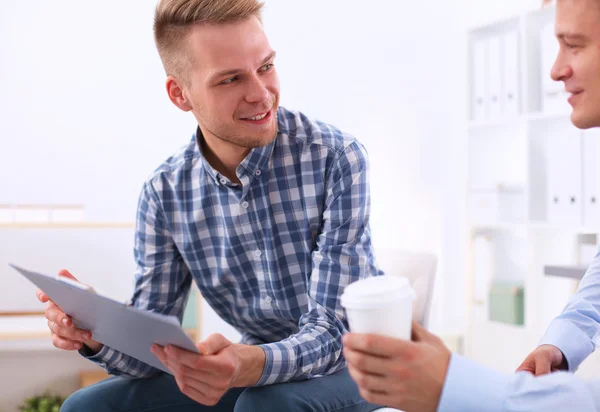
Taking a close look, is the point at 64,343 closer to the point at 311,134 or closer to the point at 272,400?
the point at 272,400

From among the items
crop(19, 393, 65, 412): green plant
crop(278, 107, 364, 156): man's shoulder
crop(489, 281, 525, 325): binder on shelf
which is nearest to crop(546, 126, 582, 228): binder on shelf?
crop(489, 281, 525, 325): binder on shelf

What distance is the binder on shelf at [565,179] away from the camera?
9.68 ft

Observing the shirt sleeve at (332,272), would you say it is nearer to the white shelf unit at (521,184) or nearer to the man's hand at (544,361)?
the man's hand at (544,361)

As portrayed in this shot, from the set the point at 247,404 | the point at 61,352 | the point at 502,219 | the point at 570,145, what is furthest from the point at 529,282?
the point at 247,404

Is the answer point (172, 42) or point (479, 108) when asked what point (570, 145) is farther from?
point (172, 42)

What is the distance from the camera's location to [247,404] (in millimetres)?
1255

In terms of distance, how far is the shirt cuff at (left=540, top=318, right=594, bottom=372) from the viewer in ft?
3.91

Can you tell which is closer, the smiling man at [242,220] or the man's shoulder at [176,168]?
the smiling man at [242,220]

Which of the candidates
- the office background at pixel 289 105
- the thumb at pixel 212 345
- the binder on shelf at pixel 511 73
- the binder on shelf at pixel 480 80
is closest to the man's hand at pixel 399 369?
the thumb at pixel 212 345

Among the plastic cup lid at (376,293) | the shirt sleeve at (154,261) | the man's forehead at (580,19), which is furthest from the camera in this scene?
the shirt sleeve at (154,261)

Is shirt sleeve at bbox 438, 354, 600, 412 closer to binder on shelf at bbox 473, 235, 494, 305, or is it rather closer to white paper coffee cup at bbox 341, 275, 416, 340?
white paper coffee cup at bbox 341, 275, 416, 340

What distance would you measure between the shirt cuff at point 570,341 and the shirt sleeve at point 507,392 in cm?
42

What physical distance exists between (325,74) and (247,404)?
9.29 ft

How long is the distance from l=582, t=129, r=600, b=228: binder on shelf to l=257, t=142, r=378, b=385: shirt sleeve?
1683mm
